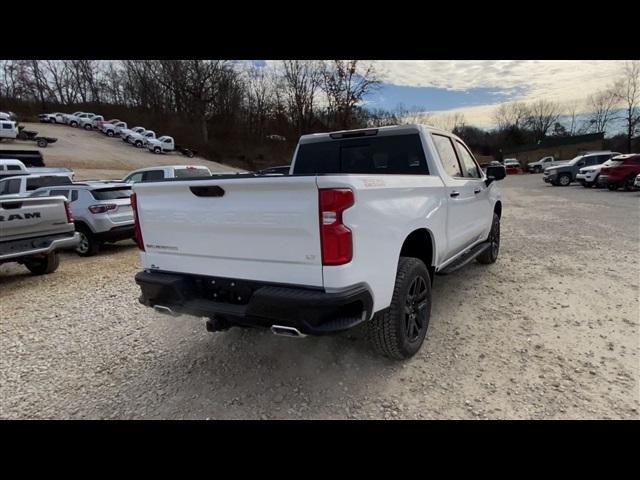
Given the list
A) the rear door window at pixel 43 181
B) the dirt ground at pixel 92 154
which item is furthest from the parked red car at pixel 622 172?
the dirt ground at pixel 92 154

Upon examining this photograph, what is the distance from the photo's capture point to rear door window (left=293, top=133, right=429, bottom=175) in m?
3.85

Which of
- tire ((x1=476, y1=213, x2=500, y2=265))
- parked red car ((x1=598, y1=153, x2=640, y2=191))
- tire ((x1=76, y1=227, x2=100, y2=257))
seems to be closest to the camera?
tire ((x1=476, y1=213, x2=500, y2=265))

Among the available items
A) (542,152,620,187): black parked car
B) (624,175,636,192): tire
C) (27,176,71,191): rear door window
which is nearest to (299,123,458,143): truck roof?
(27,176,71,191): rear door window

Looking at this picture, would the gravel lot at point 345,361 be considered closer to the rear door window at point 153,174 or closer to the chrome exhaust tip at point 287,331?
the chrome exhaust tip at point 287,331

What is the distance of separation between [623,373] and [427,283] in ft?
5.41

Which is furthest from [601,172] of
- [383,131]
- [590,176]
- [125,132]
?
[125,132]

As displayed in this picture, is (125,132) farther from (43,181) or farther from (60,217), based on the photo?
(60,217)

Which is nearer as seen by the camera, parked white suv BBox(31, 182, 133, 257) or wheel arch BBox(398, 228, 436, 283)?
wheel arch BBox(398, 228, 436, 283)

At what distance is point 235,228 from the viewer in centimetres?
251

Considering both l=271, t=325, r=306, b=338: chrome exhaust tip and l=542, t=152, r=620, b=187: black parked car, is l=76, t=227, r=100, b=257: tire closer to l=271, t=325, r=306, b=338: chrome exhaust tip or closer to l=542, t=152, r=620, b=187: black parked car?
l=271, t=325, r=306, b=338: chrome exhaust tip

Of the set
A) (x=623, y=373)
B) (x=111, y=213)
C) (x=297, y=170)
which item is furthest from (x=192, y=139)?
(x=623, y=373)

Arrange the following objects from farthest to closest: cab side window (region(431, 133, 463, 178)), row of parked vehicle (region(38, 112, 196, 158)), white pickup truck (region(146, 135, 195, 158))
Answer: row of parked vehicle (region(38, 112, 196, 158)) < white pickup truck (region(146, 135, 195, 158)) < cab side window (region(431, 133, 463, 178))
